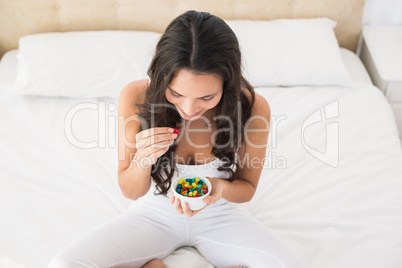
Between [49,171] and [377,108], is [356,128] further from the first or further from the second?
[49,171]

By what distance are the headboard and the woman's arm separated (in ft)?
3.57

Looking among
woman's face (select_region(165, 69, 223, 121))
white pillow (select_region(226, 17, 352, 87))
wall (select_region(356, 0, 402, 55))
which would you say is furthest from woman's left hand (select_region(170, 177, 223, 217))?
wall (select_region(356, 0, 402, 55))

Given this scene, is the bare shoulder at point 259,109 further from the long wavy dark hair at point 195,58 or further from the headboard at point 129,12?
the headboard at point 129,12

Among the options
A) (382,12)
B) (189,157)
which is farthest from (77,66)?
(382,12)

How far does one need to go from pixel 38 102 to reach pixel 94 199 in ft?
2.40

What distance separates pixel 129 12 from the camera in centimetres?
234

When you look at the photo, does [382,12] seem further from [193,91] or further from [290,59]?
[193,91]

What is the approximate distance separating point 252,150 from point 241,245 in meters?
0.32

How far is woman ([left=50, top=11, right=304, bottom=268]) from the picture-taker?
115cm

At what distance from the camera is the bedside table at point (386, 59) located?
221 cm

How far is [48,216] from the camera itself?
156 cm

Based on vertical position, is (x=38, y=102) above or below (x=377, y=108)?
below

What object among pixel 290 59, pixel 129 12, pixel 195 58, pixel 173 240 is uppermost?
pixel 195 58

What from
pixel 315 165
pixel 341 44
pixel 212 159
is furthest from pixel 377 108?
pixel 212 159
